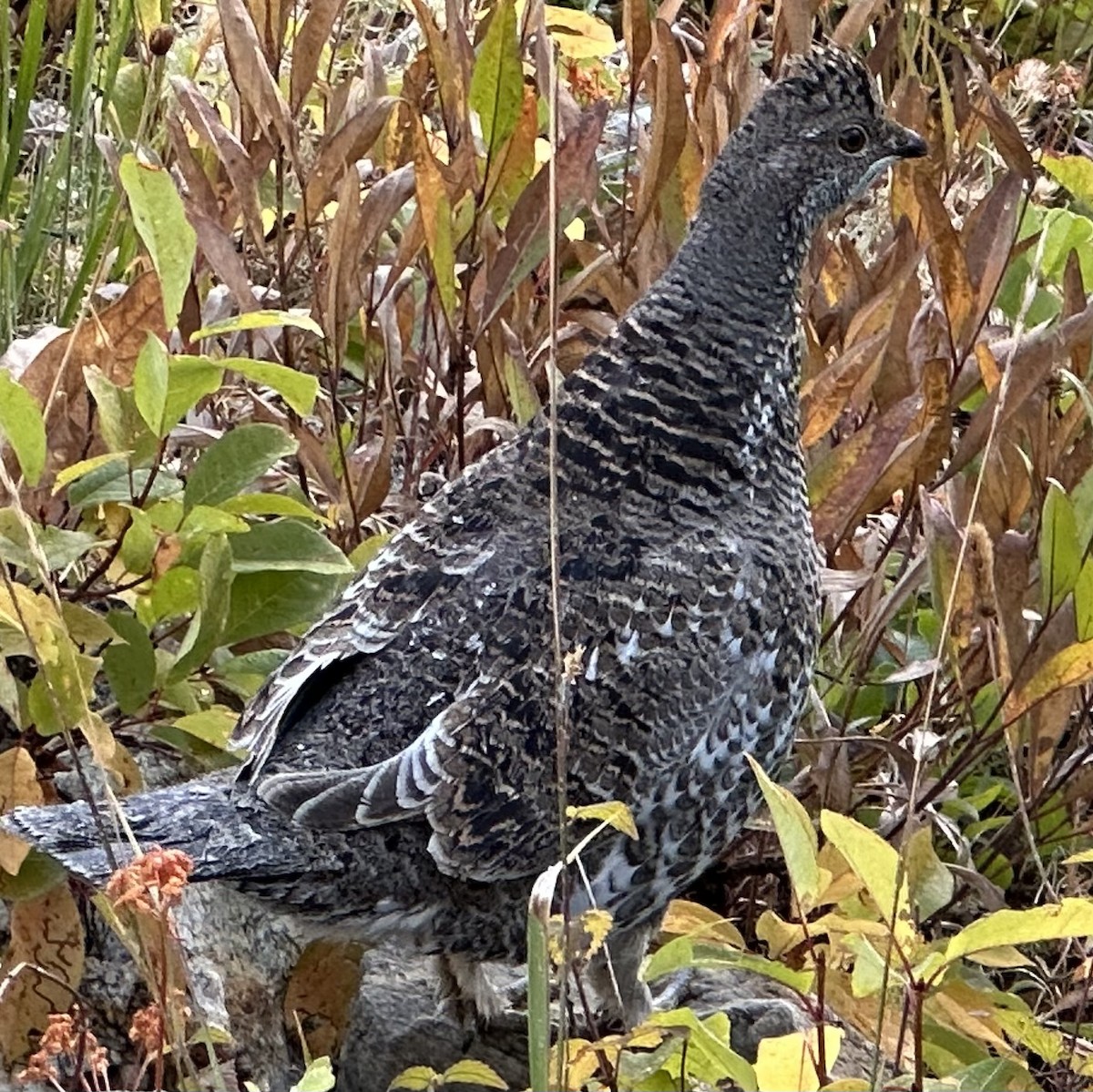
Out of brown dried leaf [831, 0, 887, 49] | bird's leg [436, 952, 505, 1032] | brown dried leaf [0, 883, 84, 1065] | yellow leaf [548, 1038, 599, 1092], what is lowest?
bird's leg [436, 952, 505, 1032]

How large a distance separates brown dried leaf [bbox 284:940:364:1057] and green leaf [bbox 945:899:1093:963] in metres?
1.33

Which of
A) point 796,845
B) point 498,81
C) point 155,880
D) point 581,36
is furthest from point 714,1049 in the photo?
A: point 581,36

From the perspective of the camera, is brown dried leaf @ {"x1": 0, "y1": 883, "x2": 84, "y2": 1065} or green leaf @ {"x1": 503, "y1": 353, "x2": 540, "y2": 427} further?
green leaf @ {"x1": 503, "y1": 353, "x2": 540, "y2": 427}

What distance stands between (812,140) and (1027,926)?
1.69 metres

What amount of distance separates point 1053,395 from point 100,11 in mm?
3160

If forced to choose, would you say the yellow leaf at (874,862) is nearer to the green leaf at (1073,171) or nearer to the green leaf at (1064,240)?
the green leaf at (1073,171)

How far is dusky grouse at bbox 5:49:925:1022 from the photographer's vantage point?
8.87 ft

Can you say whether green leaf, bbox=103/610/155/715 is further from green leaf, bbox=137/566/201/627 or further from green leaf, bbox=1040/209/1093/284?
green leaf, bbox=1040/209/1093/284

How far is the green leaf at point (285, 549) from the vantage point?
287 cm

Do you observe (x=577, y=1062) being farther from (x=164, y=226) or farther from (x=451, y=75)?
(x=451, y=75)

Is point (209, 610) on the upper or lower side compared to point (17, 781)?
upper

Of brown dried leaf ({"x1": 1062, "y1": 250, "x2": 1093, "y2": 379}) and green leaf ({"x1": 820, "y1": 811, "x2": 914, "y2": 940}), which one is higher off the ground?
brown dried leaf ({"x1": 1062, "y1": 250, "x2": 1093, "y2": 379})

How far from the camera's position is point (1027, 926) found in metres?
1.75

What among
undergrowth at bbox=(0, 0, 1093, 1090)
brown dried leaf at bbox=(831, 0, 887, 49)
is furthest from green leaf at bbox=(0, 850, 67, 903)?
brown dried leaf at bbox=(831, 0, 887, 49)
